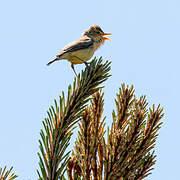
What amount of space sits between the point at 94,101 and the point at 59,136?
81cm

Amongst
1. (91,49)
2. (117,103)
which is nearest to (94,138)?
(117,103)

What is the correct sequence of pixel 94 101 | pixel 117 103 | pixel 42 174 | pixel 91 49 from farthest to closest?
pixel 91 49 < pixel 94 101 < pixel 117 103 < pixel 42 174

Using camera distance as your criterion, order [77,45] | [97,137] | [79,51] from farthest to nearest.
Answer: [77,45] → [79,51] → [97,137]

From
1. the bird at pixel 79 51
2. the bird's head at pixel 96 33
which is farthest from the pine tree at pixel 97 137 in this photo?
the bird's head at pixel 96 33

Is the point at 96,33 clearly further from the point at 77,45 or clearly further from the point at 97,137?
the point at 97,137

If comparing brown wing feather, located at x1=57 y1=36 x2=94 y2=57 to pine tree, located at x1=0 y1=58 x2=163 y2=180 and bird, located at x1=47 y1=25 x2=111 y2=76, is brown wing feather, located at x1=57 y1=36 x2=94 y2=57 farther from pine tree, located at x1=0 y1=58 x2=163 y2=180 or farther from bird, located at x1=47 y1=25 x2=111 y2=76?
pine tree, located at x1=0 y1=58 x2=163 y2=180

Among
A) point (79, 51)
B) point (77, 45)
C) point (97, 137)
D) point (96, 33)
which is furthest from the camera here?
point (96, 33)

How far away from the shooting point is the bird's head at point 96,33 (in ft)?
23.2

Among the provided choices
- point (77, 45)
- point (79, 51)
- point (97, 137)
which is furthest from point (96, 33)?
point (97, 137)

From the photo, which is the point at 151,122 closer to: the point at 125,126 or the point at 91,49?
the point at 125,126

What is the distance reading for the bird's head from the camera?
23.2ft

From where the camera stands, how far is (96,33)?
7363 millimetres

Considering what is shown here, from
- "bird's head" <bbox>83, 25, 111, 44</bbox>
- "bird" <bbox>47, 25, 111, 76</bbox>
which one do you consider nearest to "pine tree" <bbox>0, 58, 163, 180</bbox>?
"bird" <bbox>47, 25, 111, 76</bbox>

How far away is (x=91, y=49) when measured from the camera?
641 cm
